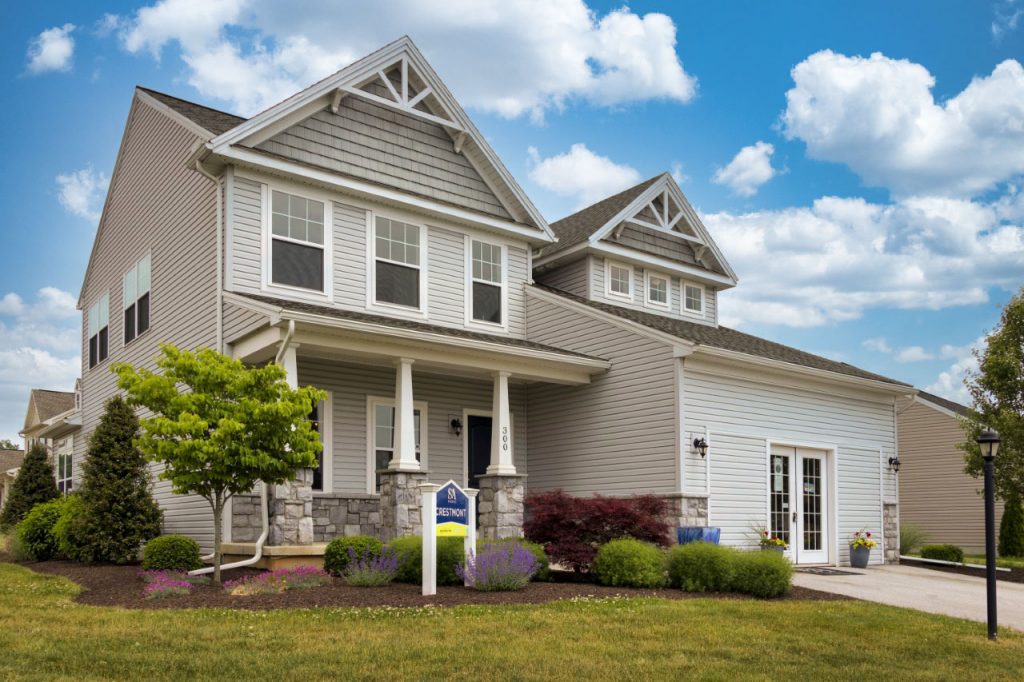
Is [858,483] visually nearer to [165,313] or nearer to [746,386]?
[746,386]

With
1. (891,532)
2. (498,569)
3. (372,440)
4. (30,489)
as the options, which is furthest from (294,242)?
(891,532)

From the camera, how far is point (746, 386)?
18047 mm

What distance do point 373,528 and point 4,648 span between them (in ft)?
25.8

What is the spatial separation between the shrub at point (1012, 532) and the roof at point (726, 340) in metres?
7.11

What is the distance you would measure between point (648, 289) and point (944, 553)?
8.95 m

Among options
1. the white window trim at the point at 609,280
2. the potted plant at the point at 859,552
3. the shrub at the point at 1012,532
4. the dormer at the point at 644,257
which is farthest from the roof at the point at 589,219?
the shrub at the point at 1012,532

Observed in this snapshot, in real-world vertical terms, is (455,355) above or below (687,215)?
below

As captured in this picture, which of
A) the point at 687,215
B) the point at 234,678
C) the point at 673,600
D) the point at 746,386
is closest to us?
the point at 234,678

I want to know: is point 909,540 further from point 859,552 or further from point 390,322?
point 390,322

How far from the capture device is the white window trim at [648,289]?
868 inches

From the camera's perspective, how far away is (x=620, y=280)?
21656 millimetres

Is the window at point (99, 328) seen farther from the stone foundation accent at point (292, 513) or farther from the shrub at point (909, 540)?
the shrub at point (909, 540)

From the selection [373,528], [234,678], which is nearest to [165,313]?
[373,528]

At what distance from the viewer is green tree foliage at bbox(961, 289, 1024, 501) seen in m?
19.7
